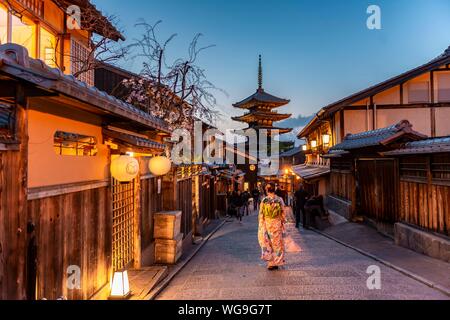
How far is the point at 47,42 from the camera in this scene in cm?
1052

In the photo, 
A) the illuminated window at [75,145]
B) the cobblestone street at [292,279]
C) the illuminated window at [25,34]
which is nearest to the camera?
the illuminated window at [75,145]

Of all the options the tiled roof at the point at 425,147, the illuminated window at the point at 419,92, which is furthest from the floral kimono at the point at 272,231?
the illuminated window at the point at 419,92

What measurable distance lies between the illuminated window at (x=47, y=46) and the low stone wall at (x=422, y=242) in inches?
457

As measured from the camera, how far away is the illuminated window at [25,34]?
31.2 ft

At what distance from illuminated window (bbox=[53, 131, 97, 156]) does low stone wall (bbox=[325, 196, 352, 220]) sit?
1300cm

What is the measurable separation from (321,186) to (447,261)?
1555cm

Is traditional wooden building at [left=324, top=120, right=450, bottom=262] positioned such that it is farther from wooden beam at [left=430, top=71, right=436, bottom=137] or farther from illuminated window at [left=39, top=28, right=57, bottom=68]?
illuminated window at [left=39, top=28, right=57, bottom=68]

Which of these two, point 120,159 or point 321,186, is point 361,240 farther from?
point 321,186

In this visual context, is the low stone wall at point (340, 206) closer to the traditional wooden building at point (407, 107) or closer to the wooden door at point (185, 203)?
the traditional wooden building at point (407, 107)

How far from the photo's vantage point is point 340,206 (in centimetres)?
1800

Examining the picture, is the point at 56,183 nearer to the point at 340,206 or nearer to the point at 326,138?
the point at 340,206

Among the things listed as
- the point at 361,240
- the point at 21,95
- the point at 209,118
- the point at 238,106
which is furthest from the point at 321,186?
the point at 238,106

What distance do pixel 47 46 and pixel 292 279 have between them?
9506 millimetres

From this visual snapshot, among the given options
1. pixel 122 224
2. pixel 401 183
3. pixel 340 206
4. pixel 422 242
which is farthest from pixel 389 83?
pixel 122 224
